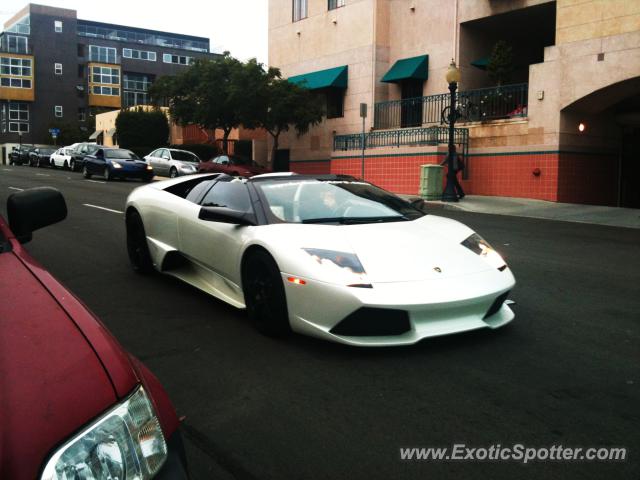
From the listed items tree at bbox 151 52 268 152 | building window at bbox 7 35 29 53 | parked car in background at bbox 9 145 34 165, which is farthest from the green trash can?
building window at bbox 7 35 29 53

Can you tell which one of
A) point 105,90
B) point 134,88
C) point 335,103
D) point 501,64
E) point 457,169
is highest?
point 134,88

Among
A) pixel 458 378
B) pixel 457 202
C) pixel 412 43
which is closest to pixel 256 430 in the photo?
pixel 458 378

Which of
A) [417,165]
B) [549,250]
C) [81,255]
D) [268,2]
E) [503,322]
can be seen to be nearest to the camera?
[503,322]

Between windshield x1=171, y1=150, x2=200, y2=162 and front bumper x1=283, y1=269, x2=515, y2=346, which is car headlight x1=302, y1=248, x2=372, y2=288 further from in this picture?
windshield x1=171, y1=150, x2=200, y2=162

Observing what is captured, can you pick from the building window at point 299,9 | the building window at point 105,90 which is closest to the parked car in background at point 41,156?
the building window at point 299,9

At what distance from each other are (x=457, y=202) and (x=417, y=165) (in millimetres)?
3588

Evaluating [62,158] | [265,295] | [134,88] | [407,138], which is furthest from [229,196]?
[134,88]

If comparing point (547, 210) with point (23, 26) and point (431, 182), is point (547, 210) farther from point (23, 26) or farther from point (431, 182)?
point (23, 26)

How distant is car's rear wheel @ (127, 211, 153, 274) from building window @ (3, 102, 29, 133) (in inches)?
3121

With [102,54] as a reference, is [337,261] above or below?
below

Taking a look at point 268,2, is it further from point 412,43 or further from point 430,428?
point 430,428

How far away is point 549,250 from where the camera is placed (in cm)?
955

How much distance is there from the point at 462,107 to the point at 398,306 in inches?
813

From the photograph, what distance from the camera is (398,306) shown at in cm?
425
